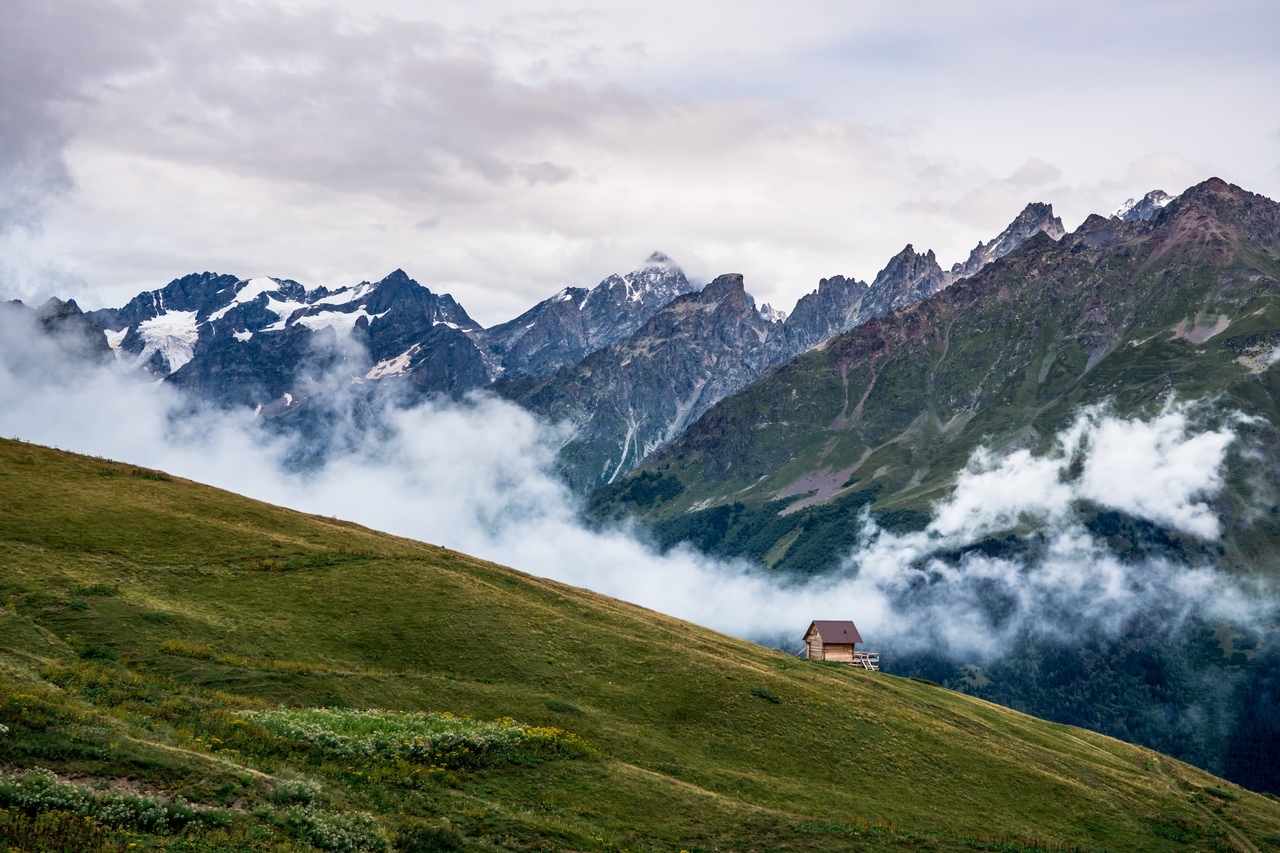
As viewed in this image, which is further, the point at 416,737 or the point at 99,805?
the point at 416,737

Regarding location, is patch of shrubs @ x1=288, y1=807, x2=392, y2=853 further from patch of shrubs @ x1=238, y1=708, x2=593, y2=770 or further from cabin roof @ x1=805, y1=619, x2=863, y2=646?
cabin roof @ x1=805, y1=619, x2=863, y2=646

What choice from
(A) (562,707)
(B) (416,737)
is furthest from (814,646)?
(B) (416,737)

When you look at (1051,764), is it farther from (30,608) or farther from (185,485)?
(185,485)

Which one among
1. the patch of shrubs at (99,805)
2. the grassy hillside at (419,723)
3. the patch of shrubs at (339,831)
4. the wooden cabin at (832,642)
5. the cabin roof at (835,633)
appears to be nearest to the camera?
the patch of shrubs at (99,805)

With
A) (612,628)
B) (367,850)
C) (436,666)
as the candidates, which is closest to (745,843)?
(367,850)

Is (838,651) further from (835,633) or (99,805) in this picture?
→ (99,805)

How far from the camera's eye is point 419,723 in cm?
4784

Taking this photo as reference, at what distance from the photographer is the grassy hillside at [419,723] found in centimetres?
3219

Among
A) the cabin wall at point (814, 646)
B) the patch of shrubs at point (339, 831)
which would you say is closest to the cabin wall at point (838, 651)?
the cabin wall at point (814, 646)

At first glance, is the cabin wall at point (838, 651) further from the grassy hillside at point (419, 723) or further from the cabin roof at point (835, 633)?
the grassy hillside at point (419, 723)

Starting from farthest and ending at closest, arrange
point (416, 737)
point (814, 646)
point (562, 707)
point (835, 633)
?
point (835, 633)
point (814, 646)
point (562, 707)
point (416, 737)

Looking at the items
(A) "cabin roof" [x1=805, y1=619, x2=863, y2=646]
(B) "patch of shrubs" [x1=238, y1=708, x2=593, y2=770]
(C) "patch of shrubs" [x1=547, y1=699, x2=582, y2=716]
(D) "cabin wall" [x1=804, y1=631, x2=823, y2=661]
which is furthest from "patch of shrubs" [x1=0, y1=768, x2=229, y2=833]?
(A) "cabin roof" [x1=805, y1=619, x2=863, y2=646]

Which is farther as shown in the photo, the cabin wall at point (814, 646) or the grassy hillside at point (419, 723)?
the cabin wall at point (814, 646)

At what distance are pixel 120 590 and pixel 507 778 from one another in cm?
3113
